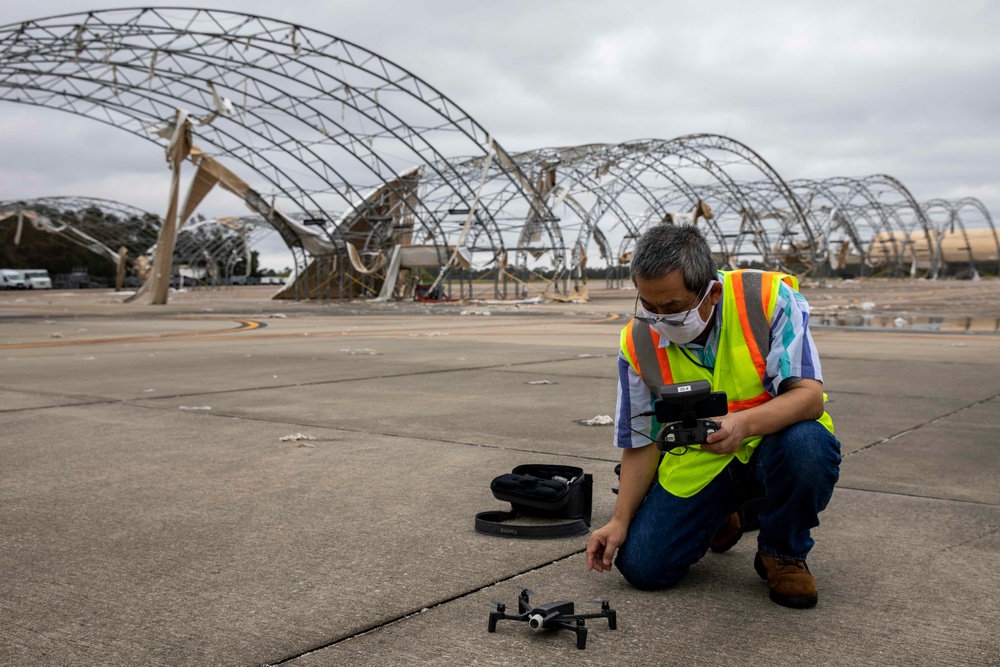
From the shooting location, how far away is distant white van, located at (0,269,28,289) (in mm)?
72000

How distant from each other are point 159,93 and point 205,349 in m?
23.0

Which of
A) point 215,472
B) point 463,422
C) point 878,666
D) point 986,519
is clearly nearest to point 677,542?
point 878,666

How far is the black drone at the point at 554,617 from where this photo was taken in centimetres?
245

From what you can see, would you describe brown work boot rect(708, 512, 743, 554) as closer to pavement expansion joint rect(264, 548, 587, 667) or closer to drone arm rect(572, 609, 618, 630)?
pavement expansion joint rect(264, 548, 587, 667)

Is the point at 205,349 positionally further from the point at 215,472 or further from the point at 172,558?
the point at 172,558

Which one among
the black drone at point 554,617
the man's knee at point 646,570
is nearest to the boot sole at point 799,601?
the man's knee at point 646,570

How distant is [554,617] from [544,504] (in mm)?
1154

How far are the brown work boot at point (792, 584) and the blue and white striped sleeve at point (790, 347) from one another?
21.6 inches

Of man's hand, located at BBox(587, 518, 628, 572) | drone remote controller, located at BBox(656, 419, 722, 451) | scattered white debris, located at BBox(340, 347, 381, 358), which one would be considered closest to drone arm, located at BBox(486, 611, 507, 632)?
man's hand, located at BBox(587, 518, 628, 572)

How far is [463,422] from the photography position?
6.05m

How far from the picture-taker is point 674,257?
2740 millimetres

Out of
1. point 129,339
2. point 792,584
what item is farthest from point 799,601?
point 129,339

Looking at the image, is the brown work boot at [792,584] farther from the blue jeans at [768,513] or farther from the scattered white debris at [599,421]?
the scattered white debris at [599,421]

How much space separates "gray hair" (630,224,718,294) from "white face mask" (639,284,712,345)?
7 cm
